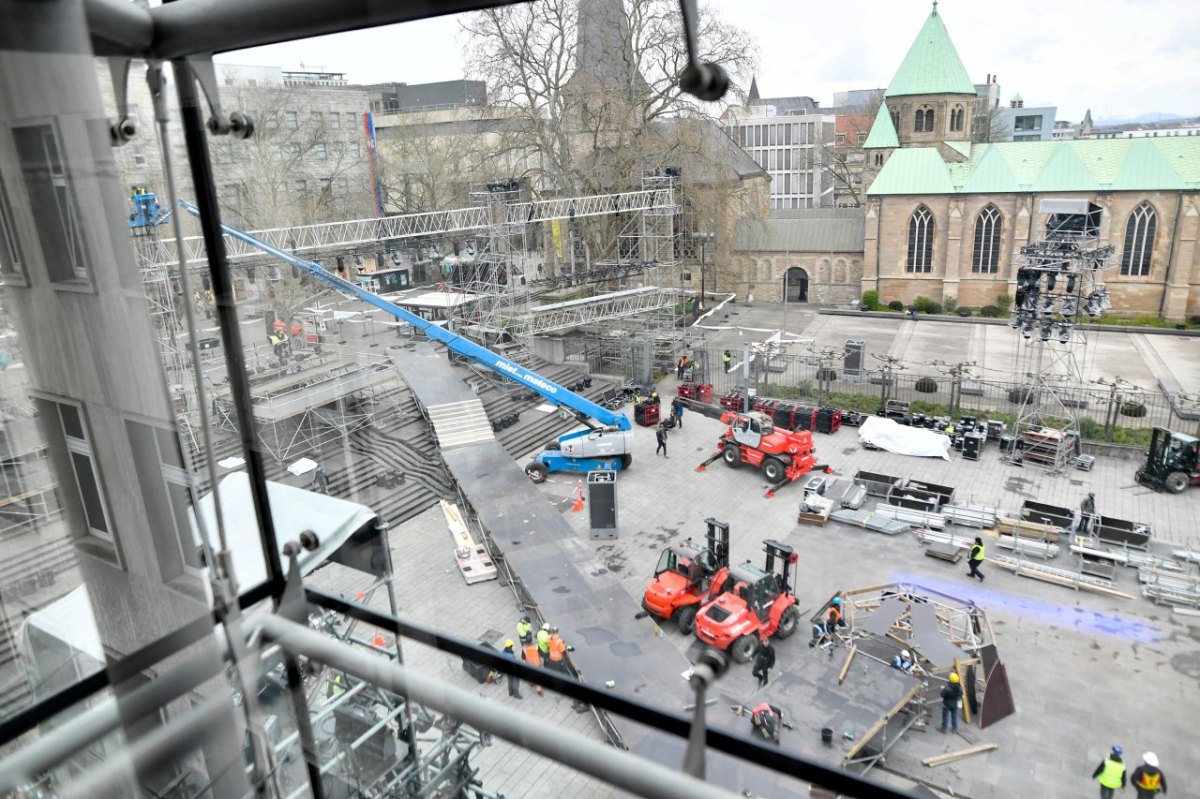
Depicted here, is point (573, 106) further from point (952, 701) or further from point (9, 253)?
point (9, 253)

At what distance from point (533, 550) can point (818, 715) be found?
2601mm

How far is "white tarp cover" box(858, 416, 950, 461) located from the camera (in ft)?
30.4

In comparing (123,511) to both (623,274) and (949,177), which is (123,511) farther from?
(949,177)

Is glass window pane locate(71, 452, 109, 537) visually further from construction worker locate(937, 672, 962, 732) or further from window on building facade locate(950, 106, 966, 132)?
window on building facade locate(950, 106, 966, 132)

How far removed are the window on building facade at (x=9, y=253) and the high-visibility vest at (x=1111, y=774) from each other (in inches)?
187

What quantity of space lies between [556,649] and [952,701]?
7.65 feet

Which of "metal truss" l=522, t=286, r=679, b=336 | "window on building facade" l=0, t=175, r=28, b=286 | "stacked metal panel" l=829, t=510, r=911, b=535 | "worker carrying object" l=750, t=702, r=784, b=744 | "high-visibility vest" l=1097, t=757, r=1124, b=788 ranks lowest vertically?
"stacked metal panel" l=829, t=510, r=911, b=535

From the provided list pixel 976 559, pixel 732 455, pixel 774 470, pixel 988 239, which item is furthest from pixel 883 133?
pixel 976 559

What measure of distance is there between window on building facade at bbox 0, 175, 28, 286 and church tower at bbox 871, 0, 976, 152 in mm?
19901

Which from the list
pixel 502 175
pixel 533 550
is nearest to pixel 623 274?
pixel 502 175

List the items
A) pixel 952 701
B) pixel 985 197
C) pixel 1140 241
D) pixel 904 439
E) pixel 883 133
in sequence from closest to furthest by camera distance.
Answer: pixel 952 701
pixel 904 439
pixel 1140 241
pixel 985 197
pixel 883 133

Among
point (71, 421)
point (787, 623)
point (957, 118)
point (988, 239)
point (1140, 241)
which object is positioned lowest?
point (787, 623)

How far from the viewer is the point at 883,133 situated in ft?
64.6

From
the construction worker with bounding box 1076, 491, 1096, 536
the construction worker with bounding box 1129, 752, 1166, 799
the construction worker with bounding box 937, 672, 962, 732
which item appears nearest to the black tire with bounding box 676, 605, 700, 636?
the construction worker with bounding box 937, 672, 962, 732
